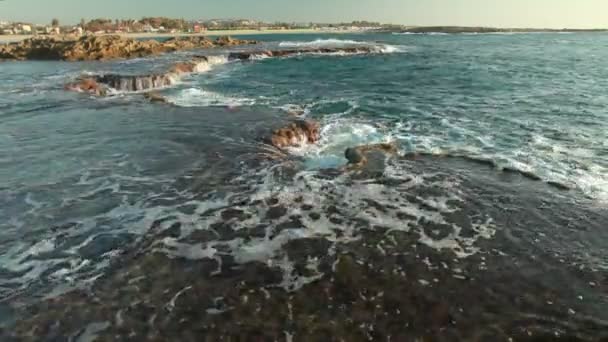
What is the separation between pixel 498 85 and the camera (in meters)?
34.9

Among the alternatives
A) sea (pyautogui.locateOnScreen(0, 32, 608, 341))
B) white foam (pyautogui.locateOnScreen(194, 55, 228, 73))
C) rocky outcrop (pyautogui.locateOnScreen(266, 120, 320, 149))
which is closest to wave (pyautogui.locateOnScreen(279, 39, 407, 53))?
white foam (pyautogui.locateOnScreen(194, 55, 228, 73))

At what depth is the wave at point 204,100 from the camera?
27297 mm

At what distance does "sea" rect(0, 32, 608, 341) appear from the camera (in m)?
7.62

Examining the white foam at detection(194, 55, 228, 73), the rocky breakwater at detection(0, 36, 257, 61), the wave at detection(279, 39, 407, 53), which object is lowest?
the white foam at detection(194, 55, 228, 73)

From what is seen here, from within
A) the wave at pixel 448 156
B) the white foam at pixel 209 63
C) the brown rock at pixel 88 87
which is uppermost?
the white foam at pixel 209 63

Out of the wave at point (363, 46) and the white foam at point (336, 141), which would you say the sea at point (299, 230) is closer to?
the white foam at point (336, 141)

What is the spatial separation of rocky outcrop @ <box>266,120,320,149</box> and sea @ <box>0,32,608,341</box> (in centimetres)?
41

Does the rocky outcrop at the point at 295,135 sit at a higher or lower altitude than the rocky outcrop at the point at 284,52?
lower

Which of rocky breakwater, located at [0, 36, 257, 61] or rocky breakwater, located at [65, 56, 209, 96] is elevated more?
rocky breakwater, located at [0, 36, 257, 61]

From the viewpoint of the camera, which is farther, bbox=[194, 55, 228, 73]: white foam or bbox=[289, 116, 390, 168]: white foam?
bbox=[194, 55, 228, 73]: white foam

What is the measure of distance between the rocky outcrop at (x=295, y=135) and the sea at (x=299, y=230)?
1.36ft

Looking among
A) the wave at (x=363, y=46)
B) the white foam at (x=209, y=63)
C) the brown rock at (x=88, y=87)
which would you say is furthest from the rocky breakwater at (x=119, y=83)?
the wave at (x=363, y=46)

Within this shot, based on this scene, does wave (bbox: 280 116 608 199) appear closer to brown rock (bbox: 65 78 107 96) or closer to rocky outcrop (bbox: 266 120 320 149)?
rocky outcrop (bbox: 266 120 320 149)

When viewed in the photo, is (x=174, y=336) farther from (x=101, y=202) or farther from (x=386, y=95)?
(x=386, y=95)
